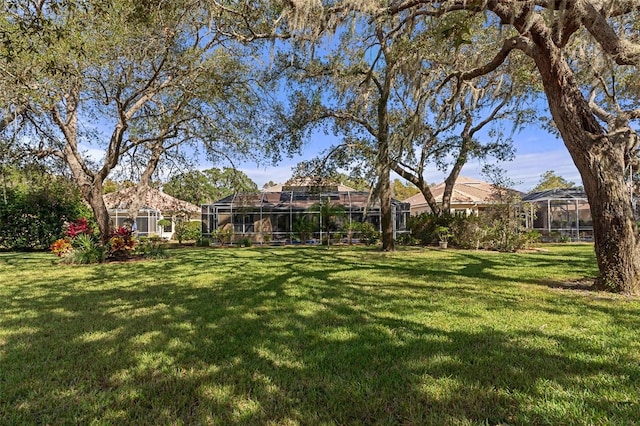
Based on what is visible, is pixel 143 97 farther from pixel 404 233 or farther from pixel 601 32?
pixel 404 233

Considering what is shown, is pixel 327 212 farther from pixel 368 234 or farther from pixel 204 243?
pixel 204 243

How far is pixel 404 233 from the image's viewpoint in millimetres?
19625

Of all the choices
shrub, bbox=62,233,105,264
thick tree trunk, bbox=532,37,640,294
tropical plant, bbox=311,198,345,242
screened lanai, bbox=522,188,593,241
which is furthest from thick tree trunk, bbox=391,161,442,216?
shrub, bbox=62,233,105,264

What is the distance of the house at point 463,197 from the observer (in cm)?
2695

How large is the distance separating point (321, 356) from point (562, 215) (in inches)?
973

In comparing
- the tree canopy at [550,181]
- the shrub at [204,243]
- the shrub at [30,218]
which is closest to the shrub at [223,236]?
the shrub at [204,243]

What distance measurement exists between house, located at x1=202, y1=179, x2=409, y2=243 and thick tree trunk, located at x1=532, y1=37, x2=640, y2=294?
46.4ft

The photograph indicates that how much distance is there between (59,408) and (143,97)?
1018 centimetres

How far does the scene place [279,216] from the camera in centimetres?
2127

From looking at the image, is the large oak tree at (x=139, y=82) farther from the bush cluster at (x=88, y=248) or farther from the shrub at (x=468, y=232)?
the shrub at (x=468, y=232)

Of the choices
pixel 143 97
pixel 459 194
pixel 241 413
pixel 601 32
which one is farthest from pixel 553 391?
pixel 459 194

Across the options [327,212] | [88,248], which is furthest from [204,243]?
[88,248]

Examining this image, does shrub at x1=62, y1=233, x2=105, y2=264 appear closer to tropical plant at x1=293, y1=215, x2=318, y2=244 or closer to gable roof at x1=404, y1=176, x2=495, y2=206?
tropical plant at x1=293, y1=215, x2=318, y2=244

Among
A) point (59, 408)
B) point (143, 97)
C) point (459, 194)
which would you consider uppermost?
point (143, 97)
